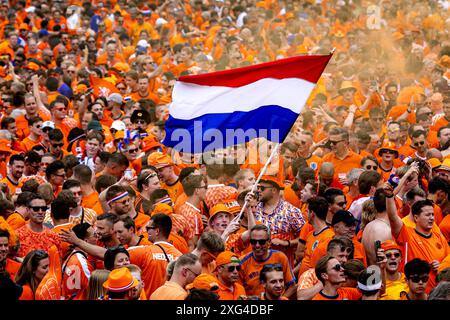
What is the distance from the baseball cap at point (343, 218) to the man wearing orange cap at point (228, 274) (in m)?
1.55

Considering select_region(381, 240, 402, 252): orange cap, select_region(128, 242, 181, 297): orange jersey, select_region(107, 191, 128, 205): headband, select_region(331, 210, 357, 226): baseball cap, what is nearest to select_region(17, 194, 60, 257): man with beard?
select_region(107, 191, 128, 205): headband

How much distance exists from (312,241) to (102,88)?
28.3 ft

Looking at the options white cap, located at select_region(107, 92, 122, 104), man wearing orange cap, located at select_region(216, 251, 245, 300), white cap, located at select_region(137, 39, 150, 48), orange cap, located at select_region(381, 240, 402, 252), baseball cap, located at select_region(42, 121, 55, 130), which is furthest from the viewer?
white cap, located at select_region(137, 39, 150, 48)

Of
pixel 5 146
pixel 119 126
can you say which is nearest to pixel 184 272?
pixel 5 146

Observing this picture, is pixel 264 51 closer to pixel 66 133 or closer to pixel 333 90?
pixel 333 90

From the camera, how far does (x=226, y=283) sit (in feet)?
29.1

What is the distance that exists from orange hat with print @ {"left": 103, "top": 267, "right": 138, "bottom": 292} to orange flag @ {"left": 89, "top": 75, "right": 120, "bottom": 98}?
32.1 ft

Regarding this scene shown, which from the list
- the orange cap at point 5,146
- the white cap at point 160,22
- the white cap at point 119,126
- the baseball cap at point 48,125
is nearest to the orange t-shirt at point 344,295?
the orange cap at point 5,146

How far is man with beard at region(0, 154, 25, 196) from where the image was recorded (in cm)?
1253

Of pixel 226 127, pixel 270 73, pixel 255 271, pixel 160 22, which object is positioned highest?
pixel 270 73

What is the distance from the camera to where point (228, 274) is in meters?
8.84

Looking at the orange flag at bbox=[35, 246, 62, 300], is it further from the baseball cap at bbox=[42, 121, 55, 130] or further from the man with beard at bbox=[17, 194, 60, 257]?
the baseball cap at bbox=[42, 121, 55, 130]

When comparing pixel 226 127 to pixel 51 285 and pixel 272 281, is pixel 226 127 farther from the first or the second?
pixel 51 285
